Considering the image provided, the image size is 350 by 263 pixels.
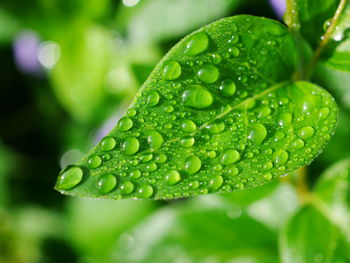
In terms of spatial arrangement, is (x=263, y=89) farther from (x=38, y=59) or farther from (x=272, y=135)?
(x=38, y=59)

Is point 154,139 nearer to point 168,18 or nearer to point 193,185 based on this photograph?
point 193,185

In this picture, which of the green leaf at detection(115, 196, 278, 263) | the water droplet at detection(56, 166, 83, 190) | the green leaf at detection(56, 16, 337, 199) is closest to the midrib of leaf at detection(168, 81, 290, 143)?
the green leaf at detection(56, 16, 337, 199)

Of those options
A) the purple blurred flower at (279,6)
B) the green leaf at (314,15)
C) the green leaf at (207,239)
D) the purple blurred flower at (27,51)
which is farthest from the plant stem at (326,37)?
the purple blurred flower at (27,51)

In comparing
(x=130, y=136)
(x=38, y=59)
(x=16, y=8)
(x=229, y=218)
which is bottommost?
(x=229, y=218)

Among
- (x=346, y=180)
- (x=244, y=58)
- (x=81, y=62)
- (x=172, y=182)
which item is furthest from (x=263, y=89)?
(x=81, y=62)

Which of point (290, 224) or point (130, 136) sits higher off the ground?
point (130, 136)

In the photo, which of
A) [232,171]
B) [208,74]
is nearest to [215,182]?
[232,171]
